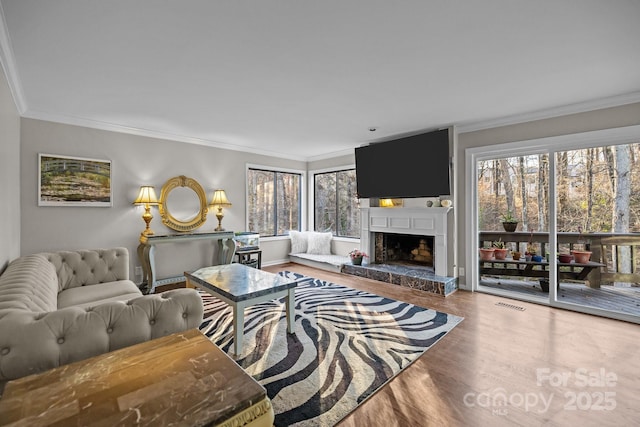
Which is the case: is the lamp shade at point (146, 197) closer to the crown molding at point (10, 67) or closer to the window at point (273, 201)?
the crown molding at point (10, 67)

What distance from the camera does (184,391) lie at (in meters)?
0.91

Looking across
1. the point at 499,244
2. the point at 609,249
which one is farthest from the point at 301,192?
the point at 609,249

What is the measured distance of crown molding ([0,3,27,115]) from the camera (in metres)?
2.00

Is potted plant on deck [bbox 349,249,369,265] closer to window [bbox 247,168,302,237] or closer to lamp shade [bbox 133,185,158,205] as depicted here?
window [bbox 247,168,302,237]

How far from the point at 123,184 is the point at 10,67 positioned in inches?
77.4

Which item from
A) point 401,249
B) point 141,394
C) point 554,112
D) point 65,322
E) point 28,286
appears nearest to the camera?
point 141,394

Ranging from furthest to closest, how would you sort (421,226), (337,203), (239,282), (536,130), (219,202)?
(337,203) → (219,202) → (421,226) → (536,130) → (239,282)

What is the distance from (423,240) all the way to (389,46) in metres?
3.54

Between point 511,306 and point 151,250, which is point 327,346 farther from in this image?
point 151,250

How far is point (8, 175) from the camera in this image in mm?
2689

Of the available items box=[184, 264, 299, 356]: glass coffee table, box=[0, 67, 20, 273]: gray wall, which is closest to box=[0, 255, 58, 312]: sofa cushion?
box=[0, 67, 20, 273]: gray wall

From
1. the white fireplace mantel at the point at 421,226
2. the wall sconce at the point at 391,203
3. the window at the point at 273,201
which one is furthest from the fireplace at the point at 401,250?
the window at the point at 273,201

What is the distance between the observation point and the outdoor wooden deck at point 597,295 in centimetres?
321

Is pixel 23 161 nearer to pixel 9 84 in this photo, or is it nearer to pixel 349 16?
pixel 9 84
